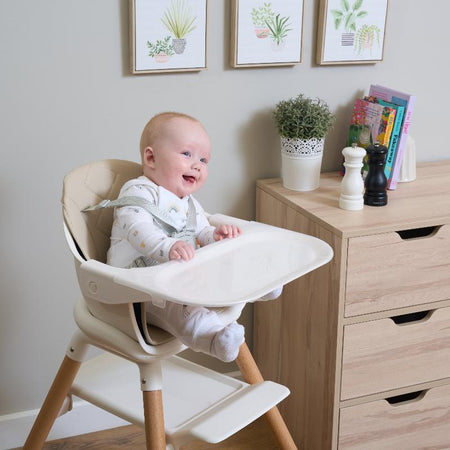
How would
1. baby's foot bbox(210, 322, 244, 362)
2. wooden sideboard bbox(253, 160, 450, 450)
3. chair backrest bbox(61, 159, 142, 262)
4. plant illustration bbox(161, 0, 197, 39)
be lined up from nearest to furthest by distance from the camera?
baby's foot bbox(210, 322, 244, 362), chair backrest bbox(61, 159, 142, 262), wooden sideboard bbox(253, 160, 450, 450), plant illustration bbox(161, 0, 197, 39)

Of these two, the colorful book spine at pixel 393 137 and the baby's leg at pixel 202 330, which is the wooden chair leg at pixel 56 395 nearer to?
the baby's leg at pixel 202 330

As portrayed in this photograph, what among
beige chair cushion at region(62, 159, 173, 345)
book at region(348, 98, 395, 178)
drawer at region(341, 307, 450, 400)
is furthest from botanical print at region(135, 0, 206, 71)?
drawer at region(341, 307, 450, 400)

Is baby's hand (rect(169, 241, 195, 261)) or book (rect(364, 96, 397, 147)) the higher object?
book (rect(364, 96, 397, 147))

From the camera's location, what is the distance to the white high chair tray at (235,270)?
1334 millimetres

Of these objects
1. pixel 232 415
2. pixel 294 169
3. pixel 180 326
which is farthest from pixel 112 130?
pixel 232 415

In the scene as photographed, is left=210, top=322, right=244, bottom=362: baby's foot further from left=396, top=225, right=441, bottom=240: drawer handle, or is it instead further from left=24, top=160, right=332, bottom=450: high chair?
left=396, top=225, right=441, bottom=240: drawer handle

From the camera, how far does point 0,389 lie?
2.13 meters

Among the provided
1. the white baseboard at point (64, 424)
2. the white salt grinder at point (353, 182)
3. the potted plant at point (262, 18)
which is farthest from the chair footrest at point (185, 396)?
the potted plant at point (262, 18)

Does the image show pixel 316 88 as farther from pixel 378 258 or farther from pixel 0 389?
pixel 0 389

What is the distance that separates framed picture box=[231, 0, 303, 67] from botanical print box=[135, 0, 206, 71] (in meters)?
0.09

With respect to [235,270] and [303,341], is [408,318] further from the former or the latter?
[235,270]

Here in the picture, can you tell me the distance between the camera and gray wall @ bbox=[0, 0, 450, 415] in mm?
1910

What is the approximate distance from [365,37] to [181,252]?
1.02 meters

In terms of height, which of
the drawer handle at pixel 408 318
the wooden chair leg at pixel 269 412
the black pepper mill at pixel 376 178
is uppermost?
the black pepper mill at pixel 376 178
